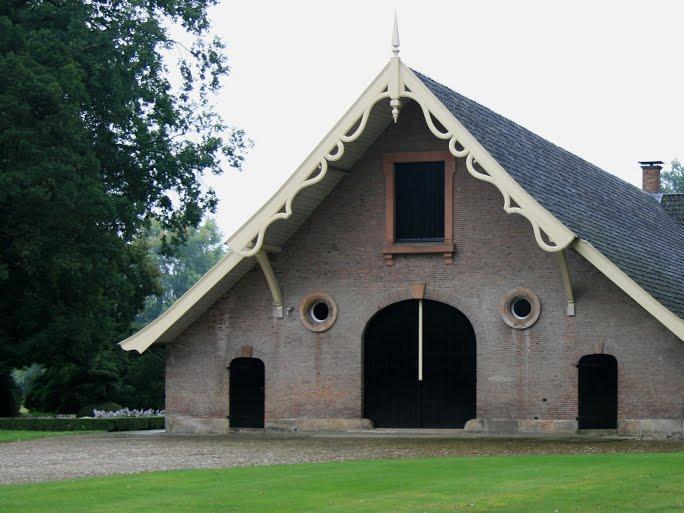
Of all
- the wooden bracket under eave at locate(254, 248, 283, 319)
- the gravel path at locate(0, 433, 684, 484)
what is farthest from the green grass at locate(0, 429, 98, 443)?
the wooden bracket under eave at locate(254, 248, 283, 319)

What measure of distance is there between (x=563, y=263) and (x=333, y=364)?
241 inches

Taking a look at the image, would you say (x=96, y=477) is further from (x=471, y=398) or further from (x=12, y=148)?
(x=12, y=148)

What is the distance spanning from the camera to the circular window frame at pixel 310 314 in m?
32.4

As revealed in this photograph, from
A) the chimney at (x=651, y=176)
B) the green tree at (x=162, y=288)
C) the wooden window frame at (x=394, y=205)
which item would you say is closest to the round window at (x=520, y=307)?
the wooden window frame at (x=394, y=205)

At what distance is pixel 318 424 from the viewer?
106 ft

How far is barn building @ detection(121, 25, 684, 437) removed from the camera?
2989cm

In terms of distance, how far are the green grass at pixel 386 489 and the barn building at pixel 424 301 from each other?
8.62 m

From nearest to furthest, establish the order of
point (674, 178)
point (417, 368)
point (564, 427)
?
point (564, 427) → point (417, 368) → point (674, 178)

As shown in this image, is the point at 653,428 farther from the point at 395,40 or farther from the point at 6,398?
the point at 6,398

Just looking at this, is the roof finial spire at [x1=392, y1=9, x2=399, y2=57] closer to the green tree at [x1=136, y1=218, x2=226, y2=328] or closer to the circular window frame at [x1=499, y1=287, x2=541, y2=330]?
the circular window frame at [x1=499, y1=287, x2=541, y2=330]

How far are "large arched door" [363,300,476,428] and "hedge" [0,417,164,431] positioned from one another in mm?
6912

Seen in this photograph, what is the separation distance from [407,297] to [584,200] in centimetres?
589

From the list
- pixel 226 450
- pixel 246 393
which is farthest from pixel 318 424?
pixel 226 450

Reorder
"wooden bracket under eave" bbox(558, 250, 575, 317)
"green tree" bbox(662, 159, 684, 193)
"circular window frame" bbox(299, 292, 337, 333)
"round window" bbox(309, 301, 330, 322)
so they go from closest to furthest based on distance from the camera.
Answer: "wooden bracket under eave" bbox(558, 250, 575, 317)
"circular window frame" bbox(299, 292, 337, 333)
"round window" bbox(309, 301, 330, 322)
"green tree" bbox(662, 159, 684, 193)
